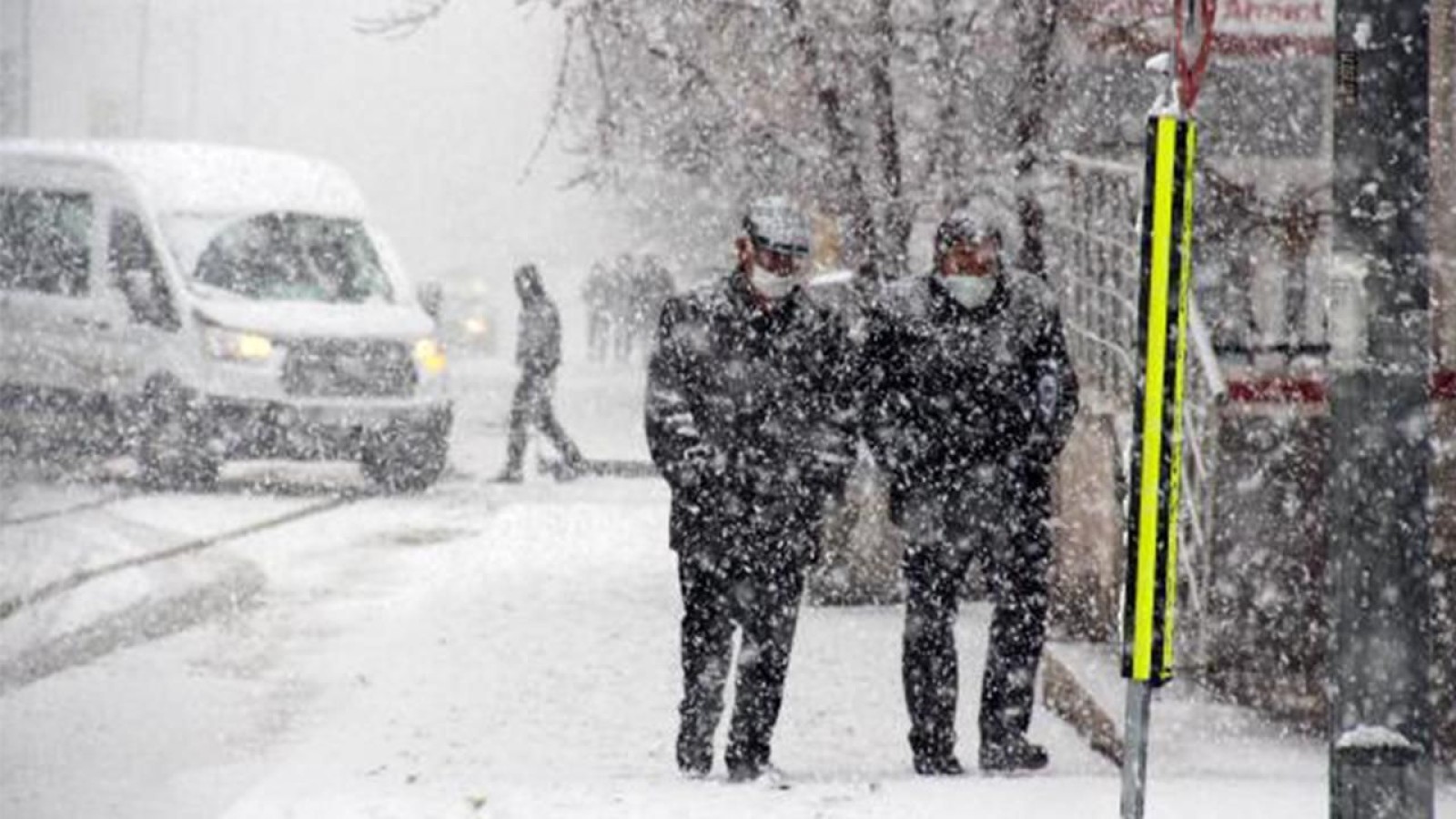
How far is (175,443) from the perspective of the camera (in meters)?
17.1

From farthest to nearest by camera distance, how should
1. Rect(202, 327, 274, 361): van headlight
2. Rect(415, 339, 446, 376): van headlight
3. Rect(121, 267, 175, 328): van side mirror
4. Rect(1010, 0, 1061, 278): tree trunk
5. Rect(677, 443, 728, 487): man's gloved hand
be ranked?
Rect(415, 339, 446, 376): van headlight, Rect(121, 267, 175, 328): van side mirror, Rect(202, 327, 274, 361): van headlight, Rect(1010, 0, 1061, 278): tree trunk, Rect(677, 443, 728, 487): man's gloved hand

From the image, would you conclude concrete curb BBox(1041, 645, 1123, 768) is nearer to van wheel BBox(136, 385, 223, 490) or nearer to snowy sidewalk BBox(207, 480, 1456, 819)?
snowy sidewalk BBox(207, 480, 1456, 819)

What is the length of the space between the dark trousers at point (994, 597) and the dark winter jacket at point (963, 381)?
105 mm

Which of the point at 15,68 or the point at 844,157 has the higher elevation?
the point at 15,68

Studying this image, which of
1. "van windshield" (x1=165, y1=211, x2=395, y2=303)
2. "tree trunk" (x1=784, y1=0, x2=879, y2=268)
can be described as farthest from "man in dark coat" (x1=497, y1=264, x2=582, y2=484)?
"tree trunk" (x1=784, y1=0, x2=879, y2=268)

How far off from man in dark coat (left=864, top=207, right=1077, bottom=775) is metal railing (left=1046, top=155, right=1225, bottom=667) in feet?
1.93

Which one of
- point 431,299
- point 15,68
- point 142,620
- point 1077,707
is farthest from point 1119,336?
point 15,68

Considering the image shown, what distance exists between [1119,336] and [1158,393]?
5115 millimetres

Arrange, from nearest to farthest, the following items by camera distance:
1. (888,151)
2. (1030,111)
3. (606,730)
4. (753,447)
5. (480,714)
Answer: (753,447), (606,730), (480,714), (1030,111), (888,151)

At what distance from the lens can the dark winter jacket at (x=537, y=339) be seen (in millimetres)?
18516

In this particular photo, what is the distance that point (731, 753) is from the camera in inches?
272

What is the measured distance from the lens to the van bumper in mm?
17219

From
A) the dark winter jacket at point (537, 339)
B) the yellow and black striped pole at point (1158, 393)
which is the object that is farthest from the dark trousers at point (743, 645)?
the dark winter jacket at point (537, 339)

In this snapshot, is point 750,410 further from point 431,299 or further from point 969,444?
point 431,299
